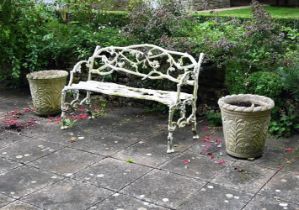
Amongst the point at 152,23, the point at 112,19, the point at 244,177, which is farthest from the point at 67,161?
the point at 112,19

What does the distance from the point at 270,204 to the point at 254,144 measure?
995 millimetres

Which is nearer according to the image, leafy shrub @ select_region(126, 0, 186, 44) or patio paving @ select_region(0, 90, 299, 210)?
patio paving @ select_region(0, 90, 299, 210)

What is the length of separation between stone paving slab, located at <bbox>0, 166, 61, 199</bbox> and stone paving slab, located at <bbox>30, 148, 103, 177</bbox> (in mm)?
119

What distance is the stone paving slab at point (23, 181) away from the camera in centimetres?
395

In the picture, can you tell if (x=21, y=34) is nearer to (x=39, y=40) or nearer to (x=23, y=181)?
(x=39, y=40)

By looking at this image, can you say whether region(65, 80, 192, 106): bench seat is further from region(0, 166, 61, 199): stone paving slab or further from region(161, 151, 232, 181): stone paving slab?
region(0, 166, 61, 199): stone paving slab

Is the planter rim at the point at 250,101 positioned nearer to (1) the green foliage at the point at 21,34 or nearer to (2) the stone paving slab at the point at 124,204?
(2) the stone paving slab at the point at 124,204

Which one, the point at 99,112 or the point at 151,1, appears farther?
the point at 151,1


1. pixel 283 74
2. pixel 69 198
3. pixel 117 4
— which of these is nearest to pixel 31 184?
pixel 69 198

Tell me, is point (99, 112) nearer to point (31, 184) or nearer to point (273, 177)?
point (31, 184)

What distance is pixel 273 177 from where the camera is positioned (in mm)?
4141

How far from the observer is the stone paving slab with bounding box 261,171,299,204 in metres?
3.76

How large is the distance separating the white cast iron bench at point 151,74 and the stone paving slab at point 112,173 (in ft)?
1.91

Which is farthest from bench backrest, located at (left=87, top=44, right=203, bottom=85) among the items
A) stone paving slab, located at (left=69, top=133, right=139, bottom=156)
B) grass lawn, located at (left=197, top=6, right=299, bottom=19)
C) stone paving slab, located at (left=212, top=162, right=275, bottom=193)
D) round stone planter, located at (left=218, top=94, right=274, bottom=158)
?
grass lawn, located at (left=197, top=6, right=299, bottom=19)
